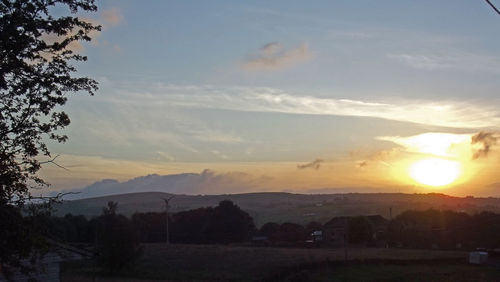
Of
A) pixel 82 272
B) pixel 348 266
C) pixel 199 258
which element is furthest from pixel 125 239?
pixel 348 266

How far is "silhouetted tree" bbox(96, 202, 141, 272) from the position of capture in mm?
60906

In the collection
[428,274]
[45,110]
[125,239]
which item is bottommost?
[428,274]

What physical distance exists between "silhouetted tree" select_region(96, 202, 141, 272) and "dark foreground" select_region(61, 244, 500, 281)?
4.34ft

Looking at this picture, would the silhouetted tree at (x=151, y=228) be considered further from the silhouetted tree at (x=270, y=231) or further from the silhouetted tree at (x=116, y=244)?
the silhouetted tree at (x=116, y=244)

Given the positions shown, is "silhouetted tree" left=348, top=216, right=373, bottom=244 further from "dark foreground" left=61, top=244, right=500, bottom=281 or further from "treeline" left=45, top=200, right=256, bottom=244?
"dark foreground" left=61, top=244, right=500, bottom=281

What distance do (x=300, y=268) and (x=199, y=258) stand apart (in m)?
18.0

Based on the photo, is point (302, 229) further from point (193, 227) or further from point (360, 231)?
point (193, 227)

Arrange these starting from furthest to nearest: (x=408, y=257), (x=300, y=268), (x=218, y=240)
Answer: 1. (x=218, y=240)
2. (x=408, y=257)
3. (x=300, y=268)

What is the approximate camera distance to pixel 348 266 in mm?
60969

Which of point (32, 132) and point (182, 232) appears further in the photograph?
point (182, 232)

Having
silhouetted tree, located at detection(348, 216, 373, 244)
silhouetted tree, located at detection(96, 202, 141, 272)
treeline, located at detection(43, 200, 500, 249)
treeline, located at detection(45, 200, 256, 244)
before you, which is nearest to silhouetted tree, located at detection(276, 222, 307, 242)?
treeline, located at detection(43, 200, 500, 249)

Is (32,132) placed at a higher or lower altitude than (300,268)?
higher

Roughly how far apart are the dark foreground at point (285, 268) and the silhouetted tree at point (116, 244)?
1323 millimetres

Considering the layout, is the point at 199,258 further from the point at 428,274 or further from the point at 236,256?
the point at 428,274
